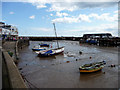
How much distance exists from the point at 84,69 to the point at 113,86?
348cm

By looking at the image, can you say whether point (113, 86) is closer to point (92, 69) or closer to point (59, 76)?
point (92, 69)

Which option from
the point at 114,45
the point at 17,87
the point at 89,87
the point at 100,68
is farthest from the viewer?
the point at 114,45

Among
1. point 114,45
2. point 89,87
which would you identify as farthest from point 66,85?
point 114,45

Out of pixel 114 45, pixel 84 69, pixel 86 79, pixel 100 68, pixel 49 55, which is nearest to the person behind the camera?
pixel 86 79

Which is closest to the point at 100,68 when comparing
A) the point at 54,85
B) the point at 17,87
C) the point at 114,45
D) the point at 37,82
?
the point at 54,85

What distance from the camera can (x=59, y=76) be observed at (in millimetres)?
12125

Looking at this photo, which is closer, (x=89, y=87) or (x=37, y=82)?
(x=89, y=87)

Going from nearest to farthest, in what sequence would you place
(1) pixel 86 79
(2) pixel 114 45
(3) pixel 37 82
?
(3) pixel 37 82 → (1) pixel 86 79 → (2) pixel 114 45

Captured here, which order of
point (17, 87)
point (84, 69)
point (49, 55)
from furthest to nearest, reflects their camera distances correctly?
point (49, 55) < point (84, 69) < point (17, 87)

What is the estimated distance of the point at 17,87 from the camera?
4.87m

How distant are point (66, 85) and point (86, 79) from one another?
2691 millimetres

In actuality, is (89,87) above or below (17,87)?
below

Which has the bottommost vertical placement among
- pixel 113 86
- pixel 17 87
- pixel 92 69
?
pixel 113 86

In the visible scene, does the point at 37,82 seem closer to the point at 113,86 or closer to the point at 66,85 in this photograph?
the point at 66,85
